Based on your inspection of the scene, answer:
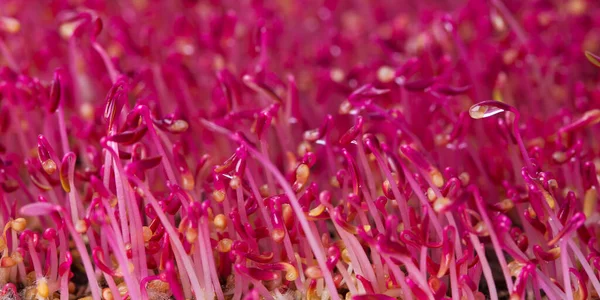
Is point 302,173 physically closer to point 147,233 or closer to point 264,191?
point 264,191

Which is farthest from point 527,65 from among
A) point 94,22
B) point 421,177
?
point 94,22

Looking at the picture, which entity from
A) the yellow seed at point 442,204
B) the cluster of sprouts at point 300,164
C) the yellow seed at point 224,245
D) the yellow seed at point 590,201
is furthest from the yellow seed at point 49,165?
the yellow seed at point 590,201

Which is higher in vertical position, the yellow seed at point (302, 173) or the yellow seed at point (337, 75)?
the yellow seed at point (337, 75)

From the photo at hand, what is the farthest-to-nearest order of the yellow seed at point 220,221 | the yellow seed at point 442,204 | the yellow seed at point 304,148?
the yellow seed at point 304,148, the yellow seed at point 220,221, the yellow seed at point 442,204

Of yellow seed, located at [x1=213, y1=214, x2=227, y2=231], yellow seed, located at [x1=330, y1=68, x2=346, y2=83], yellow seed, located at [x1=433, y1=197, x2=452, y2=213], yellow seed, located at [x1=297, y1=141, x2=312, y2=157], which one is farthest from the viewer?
yellow seed, located at [x1=330, y1=68, x2=346, y2=83]

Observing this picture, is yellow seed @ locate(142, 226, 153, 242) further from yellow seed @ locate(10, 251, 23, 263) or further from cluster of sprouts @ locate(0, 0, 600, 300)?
yellow seed @ locate(10, 251, 23, 263)

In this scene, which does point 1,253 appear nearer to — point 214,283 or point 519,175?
point 214,283

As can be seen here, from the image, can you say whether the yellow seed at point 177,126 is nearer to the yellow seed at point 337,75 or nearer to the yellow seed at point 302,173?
the yellow seed at point 302,173

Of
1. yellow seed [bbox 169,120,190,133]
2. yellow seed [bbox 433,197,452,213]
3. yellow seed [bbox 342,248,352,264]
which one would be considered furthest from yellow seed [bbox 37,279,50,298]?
yellow seed [bbox 433,197,452,213]

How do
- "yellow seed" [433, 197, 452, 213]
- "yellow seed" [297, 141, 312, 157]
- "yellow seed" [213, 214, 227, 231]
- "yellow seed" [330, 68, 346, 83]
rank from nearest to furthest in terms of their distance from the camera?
1. "yellow seed" [433, 197, 452, 213]
2. "yellow seed" [213, 214, 227, 231]
3. "yellow seed" [297, 141, 312, 157]
4. "yellow seed" [330, 68, 346, 83]

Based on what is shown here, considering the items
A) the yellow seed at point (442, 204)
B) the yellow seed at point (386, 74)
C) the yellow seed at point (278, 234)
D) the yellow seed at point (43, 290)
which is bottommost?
the yellow seed at point (442, 204)
